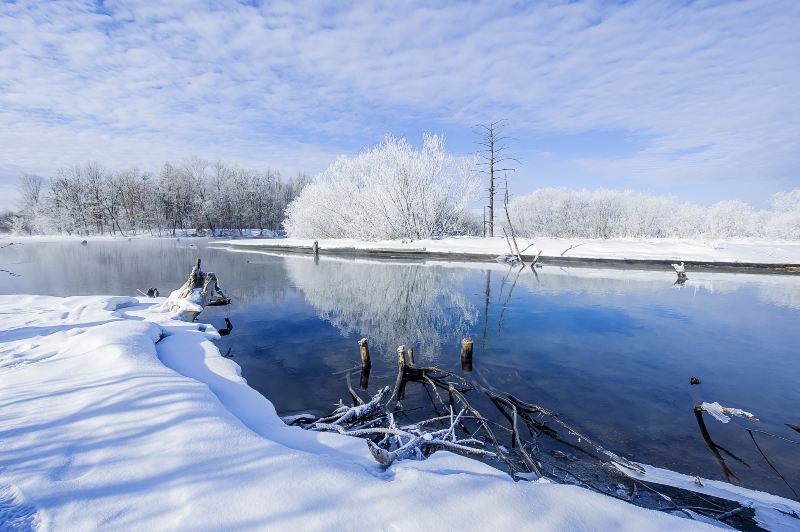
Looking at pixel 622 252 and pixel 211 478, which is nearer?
pixel 211 478

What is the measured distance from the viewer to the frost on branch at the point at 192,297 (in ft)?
30.7

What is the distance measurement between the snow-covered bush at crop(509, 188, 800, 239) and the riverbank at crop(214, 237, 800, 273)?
874 inches

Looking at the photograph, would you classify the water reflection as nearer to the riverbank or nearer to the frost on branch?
the frost on branch

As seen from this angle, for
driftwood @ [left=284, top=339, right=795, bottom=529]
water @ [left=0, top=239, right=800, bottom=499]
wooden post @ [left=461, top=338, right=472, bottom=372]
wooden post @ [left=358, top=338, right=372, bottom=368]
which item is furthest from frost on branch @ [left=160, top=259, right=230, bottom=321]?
wooden post @ [left=461, top=338, right=472, bottom=372]

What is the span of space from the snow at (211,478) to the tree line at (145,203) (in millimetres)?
60359

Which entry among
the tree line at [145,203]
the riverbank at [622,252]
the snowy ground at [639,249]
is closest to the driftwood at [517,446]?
the riverbank at [622,252]

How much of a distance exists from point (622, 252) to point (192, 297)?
2170 centimetres

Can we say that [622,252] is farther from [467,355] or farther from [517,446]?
[517,446]

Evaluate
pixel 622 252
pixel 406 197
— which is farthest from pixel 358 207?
pixel 622 252

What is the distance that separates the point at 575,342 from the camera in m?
7.99

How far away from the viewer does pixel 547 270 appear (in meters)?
19.2

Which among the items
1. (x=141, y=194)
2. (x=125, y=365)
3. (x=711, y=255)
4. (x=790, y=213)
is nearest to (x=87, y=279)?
(x=125, y=365)

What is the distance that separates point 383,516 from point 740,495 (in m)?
3.47

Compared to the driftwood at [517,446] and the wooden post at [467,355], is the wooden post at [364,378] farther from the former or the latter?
the wooden post at [467,355]
